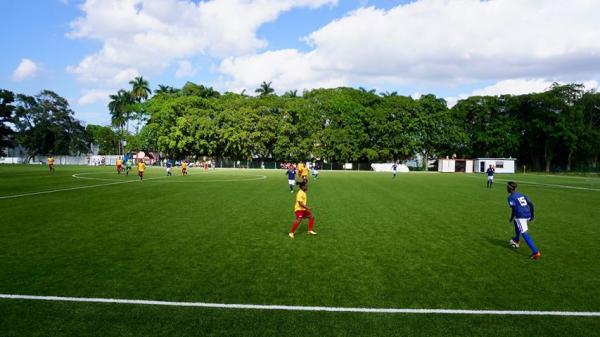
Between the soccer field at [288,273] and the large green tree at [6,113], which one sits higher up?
the large green tree at [6,113]

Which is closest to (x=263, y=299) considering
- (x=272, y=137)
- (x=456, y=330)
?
(x=456, y=330)

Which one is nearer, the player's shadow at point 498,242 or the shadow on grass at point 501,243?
the shadow on grass at point 501,243

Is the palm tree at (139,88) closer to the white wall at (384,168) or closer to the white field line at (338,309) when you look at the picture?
the white wall at (384,168)

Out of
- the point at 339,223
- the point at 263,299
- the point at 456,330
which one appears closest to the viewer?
the point at 456,330

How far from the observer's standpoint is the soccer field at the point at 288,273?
5.52 m

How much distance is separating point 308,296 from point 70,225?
30.8ft

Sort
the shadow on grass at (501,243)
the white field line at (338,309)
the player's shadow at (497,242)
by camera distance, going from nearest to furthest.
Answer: the white field line at (338,309)
the shadow on grass at (501,243)
the player's shadow at (497,242)

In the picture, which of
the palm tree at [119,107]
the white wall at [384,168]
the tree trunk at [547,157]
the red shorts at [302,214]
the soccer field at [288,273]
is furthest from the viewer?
the palm tree at [119,107]

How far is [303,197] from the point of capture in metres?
11.2

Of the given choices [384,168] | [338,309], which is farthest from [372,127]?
[338,309]

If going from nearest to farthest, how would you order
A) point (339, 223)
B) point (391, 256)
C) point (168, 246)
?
point (391, 256), point (168, 246), point (339, 223)

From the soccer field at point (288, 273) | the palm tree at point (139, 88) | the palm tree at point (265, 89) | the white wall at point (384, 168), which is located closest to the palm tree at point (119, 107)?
the palm tree at point (139, 88)

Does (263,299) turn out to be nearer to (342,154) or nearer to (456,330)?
(456,330)

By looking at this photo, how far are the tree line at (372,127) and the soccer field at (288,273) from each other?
61987mm
